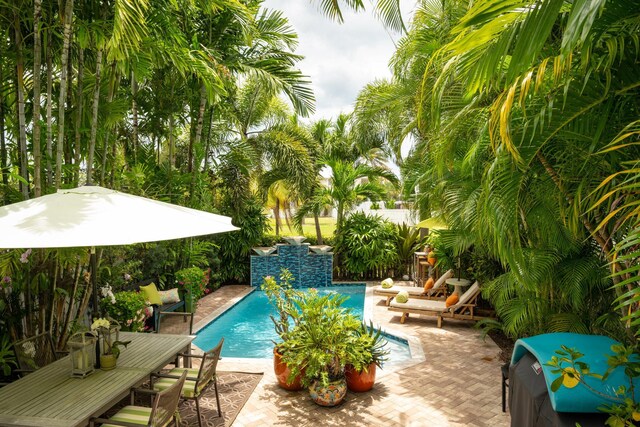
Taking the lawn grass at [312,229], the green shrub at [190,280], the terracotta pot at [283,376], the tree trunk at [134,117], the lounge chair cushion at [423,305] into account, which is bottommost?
the terracotta pot at [283,376]

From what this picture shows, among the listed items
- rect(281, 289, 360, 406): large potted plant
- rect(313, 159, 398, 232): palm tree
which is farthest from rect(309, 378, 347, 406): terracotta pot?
rect(313, 159, 398, 232): palm tree

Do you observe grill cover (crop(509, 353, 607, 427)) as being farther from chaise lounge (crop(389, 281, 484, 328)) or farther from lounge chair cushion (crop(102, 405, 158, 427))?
chaise lounge (crop(389, 281, 484, 328))

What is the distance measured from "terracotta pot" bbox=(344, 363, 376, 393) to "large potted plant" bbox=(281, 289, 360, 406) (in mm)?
206

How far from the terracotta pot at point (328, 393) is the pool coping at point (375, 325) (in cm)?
104

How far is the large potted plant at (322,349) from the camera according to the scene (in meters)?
4.57

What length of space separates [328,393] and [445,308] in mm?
4290

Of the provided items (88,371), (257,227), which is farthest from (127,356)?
(257,227)

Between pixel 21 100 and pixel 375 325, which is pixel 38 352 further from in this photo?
pixel 375 325

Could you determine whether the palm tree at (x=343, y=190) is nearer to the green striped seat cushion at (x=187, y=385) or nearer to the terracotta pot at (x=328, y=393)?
the terracotta pot at (x=328, y=393)

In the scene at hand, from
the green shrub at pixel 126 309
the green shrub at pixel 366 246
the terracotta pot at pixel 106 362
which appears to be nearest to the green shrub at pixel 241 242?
the green shrub at pixel 366 246

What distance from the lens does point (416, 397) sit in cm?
488

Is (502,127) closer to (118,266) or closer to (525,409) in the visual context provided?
(525,409)

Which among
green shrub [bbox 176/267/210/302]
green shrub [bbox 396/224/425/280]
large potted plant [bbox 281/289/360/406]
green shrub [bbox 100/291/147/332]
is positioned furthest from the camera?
green shrub [bbox 396/224/425/280]

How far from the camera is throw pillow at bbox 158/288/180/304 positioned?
25.5 feet
